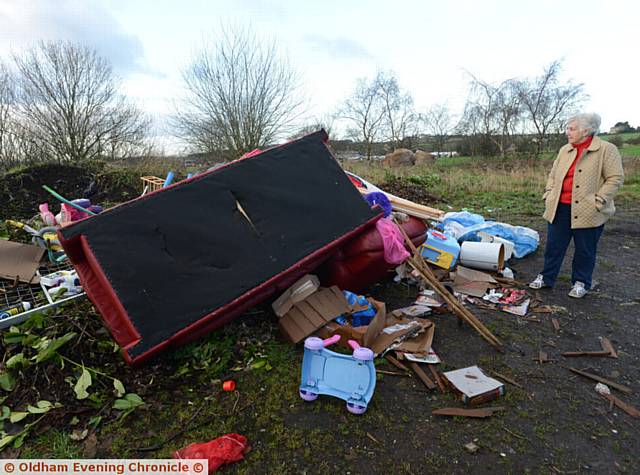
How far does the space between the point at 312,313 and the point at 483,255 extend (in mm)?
2442

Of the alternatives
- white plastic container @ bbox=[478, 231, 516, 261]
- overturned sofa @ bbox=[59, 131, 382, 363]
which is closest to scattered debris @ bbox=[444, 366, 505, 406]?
overturned sofa @ bbox=[59, 131, 382, 363]

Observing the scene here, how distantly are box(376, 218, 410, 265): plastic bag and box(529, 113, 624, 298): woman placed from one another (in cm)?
168

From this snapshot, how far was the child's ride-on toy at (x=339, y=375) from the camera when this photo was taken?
1.95 m

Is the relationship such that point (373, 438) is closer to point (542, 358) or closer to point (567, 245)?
point (542, 358)

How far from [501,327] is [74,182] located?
9616mm

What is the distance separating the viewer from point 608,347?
8.54 ft

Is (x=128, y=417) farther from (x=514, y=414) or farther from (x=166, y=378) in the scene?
(x=514, y=414)

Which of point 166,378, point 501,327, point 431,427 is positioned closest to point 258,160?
point 166,378

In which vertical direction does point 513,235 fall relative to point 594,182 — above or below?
below

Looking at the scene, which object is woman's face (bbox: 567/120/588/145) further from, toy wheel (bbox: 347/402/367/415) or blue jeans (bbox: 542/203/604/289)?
toy wheel (bbox: 347/402/367/415)

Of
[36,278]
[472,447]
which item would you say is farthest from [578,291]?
[36,278]

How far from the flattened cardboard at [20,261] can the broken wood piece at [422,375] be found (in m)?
3.42

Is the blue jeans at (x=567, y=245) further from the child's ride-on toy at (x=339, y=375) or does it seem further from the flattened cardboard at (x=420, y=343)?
the child's ride-on toy at (x=339, y=375)

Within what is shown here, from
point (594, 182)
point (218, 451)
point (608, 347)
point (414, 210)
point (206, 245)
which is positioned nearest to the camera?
point (218, 451)
